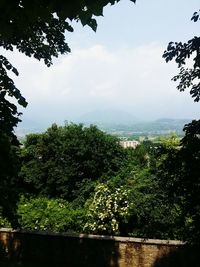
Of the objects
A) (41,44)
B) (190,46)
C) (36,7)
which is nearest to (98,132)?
(41,44)

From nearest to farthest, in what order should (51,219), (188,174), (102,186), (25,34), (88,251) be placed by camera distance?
1. (25,34)
2. (188,174)
3. (88,251)
4. (51,219)
5. (102,186)

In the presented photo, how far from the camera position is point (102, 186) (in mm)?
21609

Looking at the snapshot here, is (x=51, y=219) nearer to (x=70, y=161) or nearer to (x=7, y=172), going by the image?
(x=70, y=161)

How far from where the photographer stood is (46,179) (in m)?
26.8

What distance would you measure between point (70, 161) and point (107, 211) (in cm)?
661

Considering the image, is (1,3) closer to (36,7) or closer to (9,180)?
(36,7)

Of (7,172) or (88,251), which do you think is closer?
(7,172)

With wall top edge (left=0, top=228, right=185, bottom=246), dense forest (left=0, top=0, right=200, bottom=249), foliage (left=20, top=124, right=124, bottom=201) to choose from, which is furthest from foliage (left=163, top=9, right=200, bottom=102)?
foliage (left=20, top=124, right=124, bottom=201)

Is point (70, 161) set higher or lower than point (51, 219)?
higher

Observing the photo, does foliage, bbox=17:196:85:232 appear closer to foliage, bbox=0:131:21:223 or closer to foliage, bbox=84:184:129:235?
foliage, bbox=84:184:129:235

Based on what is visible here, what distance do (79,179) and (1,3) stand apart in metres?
22.5

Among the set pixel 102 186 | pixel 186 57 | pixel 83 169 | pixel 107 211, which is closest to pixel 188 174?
pixel 186 57

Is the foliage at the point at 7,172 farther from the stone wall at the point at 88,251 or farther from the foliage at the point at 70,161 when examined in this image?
the foliage at the point at 70,161

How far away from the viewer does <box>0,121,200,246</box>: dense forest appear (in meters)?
9.65
